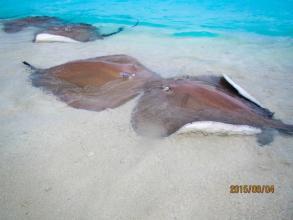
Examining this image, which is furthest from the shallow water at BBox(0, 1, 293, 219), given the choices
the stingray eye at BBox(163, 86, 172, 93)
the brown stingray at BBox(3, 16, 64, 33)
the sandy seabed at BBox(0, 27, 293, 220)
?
the brown stingray at BBox(3, 16, 64, 33)

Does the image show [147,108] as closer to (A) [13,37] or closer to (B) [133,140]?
(B) [133,140]

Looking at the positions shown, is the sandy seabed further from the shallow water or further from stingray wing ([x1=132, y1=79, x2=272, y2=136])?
stingray wing ([x1=132, y1=79, x2=272, y2=136])

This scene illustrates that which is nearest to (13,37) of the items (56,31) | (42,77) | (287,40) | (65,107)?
(56,31)

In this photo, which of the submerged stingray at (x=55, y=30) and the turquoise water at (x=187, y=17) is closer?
the submerged stingray at (x=55, y=30)

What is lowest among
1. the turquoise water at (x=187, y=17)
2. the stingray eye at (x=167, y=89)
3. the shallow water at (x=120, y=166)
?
the turquoise water at (x=187, y=17)

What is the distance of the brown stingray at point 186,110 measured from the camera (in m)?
2.90

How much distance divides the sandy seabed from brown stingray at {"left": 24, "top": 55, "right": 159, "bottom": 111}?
5.9 inches

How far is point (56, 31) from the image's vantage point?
797 centimetres

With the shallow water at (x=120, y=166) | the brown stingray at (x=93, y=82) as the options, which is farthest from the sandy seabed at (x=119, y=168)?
the brown stingray at (x=93, y=82)

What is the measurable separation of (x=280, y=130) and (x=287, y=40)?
747 cm

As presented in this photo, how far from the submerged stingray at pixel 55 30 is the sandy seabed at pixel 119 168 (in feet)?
11.5

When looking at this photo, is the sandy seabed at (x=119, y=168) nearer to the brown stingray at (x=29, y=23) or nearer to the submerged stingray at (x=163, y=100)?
the submerged stingray at (x=163, y=100)

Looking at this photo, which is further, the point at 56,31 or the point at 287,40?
the point at 287,40

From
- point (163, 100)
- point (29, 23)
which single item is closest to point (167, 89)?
point (163, 100)
